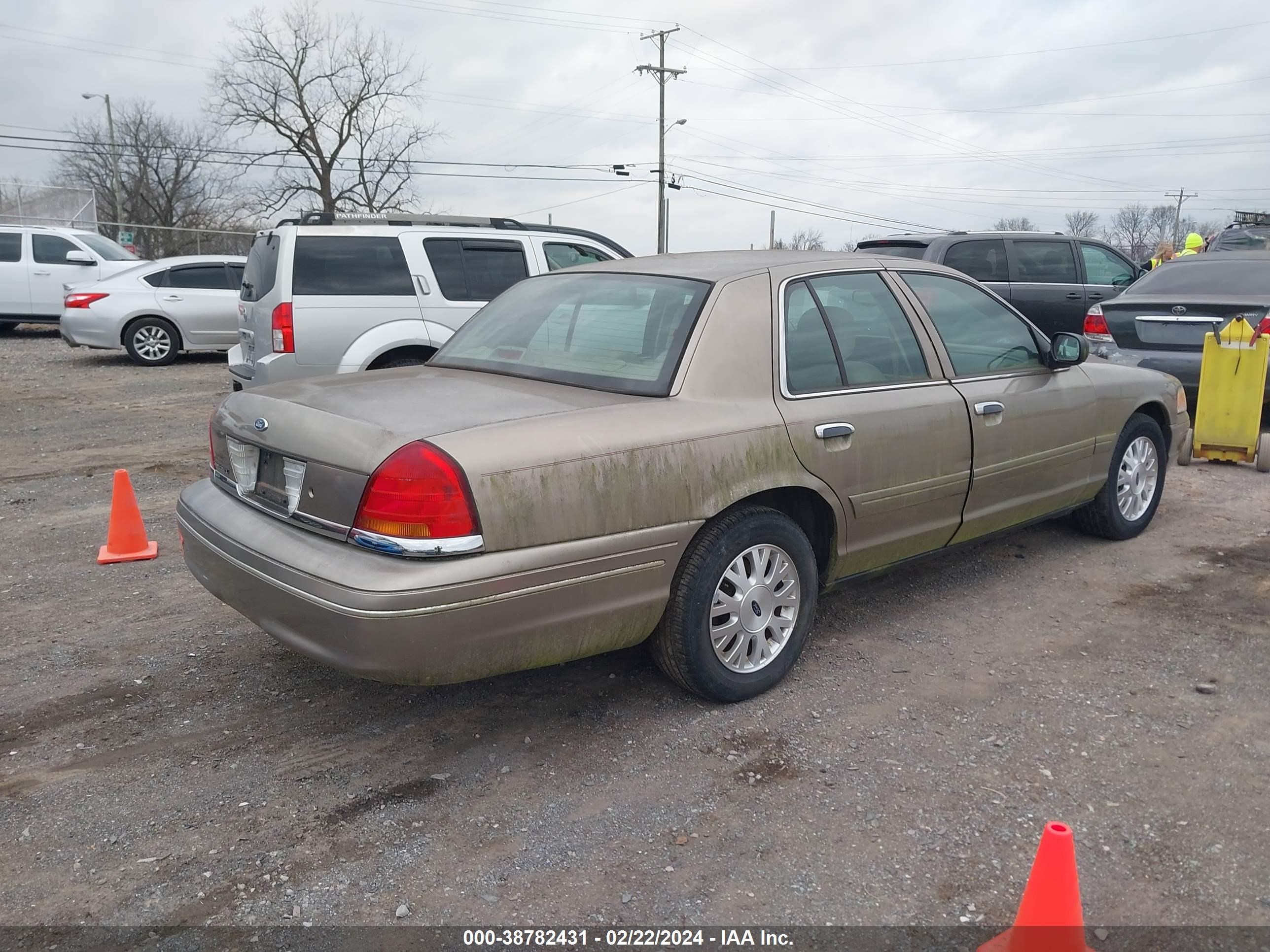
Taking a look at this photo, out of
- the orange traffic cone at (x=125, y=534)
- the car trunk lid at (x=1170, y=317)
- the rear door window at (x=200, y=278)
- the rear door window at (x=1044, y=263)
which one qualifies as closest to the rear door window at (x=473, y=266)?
the orange traffic cone at (x=125, y=534)

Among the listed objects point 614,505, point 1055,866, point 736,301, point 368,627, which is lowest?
point 1055,866

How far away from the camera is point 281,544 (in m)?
3.22

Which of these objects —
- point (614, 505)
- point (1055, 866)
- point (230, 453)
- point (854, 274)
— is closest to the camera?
point (1055, 866)

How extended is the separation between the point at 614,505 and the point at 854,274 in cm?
175

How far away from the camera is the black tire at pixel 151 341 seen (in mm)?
14320

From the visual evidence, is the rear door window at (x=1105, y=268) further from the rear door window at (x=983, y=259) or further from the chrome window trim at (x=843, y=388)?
the chrome window trim at (x=843, y=388)

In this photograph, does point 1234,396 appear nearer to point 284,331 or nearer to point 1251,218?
point 284,331

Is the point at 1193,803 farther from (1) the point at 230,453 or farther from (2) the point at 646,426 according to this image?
(1) the point at 230,453

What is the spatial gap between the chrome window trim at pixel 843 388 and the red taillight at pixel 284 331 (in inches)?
191

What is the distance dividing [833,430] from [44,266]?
16827 mm

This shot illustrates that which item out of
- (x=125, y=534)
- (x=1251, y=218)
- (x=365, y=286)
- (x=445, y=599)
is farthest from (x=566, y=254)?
(x=1251, y=218)

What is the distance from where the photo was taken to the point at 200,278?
1449 centimetres

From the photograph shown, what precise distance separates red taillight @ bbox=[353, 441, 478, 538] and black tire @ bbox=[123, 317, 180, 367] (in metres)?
13.1

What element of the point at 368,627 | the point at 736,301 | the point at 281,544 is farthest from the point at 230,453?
the point at 736,301
